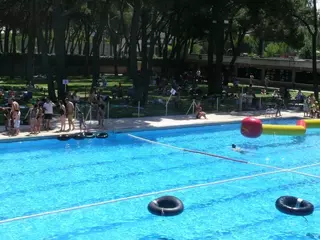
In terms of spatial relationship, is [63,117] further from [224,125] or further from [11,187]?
[224,125]

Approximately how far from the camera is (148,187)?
1318 centimetres

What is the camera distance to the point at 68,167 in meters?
14.9

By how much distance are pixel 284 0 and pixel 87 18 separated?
23.3 metres

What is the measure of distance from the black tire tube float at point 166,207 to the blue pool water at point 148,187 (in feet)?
1.20

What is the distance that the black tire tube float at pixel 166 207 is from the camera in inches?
399

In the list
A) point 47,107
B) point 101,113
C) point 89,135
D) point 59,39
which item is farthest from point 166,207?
point 59,39

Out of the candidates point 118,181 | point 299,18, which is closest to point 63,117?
point 118,181

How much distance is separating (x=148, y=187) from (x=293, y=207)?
4144 mm

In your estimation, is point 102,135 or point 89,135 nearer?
point 89,135

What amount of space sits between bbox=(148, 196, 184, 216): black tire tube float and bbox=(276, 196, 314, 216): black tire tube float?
2.41 m

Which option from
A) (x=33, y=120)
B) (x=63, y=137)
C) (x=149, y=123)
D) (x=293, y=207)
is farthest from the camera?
(x=149, y=123)

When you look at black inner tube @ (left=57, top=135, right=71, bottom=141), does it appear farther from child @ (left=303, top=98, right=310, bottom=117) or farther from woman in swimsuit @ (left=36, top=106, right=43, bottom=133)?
child @ (left=303, top=98, right=310, bottom=117)

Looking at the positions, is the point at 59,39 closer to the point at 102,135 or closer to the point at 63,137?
the point at 102,135

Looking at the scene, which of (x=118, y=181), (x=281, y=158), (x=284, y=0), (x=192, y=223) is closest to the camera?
(x=192, y=223)
